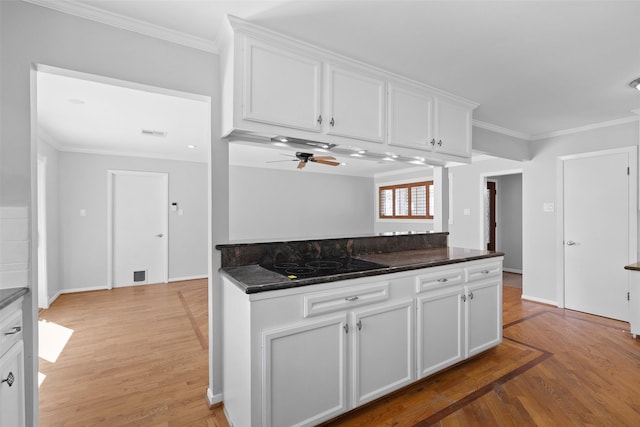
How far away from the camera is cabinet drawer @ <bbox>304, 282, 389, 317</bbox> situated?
1.64 meters

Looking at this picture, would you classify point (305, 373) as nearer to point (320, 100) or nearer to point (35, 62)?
point (320, 100)

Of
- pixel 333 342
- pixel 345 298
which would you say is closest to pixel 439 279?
pixel 345 298

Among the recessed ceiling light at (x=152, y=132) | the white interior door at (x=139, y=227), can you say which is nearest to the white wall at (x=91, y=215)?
the white interior door at (x=139, y=227)

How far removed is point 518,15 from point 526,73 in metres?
0.92

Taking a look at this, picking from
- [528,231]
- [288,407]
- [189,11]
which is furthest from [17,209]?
[528,231]

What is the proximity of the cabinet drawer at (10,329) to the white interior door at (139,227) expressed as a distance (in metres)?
4.53

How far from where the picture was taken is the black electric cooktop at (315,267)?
5.82ft

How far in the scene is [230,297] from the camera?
1.82 meters

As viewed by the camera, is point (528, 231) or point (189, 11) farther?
point (528, 231)

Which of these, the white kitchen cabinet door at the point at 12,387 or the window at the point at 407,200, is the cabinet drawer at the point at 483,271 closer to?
the white kitchen cabinet door at the point at 12,387

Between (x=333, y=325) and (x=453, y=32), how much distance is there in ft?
6.47

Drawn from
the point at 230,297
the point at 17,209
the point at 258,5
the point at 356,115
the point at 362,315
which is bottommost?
the point at 362,315

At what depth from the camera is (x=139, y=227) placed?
5.57 m

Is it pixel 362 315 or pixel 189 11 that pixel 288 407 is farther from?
pixel 189 11
